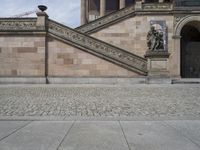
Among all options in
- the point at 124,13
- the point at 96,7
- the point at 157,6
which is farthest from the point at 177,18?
the point at 96,7

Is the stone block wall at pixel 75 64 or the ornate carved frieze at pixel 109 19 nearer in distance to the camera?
the stone block wall at pixel 75 64

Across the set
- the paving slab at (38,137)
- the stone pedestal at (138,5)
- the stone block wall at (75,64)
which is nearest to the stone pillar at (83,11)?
the stone pedestal at (138,5)

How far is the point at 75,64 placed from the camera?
67.5 ft

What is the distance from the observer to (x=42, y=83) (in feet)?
66.5

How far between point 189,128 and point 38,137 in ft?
10.3

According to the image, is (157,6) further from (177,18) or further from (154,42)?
(154,42)

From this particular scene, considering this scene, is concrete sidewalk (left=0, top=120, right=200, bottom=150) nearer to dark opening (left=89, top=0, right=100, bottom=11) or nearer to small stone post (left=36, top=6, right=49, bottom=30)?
small stone post (left=36, top=6, right=49, bottom=30)

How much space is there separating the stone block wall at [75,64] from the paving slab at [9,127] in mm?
13698

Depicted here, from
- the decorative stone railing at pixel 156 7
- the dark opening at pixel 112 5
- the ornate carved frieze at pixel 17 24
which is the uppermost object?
the dark opening at pixel 112 5

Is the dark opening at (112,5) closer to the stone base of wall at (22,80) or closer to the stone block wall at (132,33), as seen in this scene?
the stone block wall at (132,33)

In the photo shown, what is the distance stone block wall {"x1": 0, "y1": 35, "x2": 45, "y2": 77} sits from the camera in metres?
20.5

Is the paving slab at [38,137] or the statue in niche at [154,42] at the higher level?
the statue in niche at [154,42]

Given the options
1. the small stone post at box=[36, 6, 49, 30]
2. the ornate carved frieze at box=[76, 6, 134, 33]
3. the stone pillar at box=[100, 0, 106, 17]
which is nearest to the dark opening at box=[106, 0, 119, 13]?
the stone pillar at box=[100, 0, 106, 17]

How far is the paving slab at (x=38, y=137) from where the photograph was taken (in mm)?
4812
